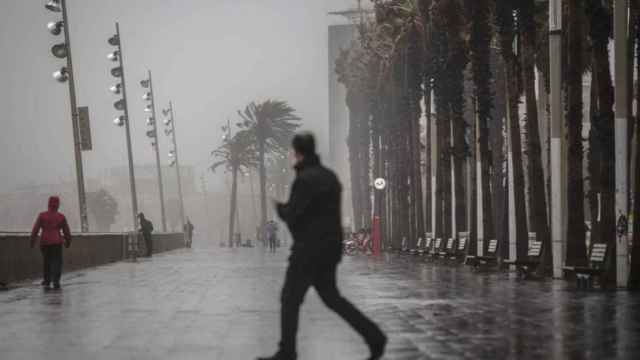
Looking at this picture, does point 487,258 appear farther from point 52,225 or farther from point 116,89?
point 116,89

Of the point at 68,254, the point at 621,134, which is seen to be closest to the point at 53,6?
the point at 68,254

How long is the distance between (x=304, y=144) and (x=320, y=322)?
6400mm

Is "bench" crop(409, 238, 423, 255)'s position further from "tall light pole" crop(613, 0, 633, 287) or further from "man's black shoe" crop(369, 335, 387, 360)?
"man's black shoe" crop(369, 335, 387, 360)

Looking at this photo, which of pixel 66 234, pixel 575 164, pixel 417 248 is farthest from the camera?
pixel 417 248

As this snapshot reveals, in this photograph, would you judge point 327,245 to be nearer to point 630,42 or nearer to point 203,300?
point 203,300

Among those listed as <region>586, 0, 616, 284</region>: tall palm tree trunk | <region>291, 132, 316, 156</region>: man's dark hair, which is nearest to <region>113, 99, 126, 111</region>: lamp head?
<region>586, 0, 616, 284</region>: tall palm tree trunk

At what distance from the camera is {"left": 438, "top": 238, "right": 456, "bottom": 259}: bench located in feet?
175

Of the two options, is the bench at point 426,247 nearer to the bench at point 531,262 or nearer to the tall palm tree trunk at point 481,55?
the tall palm tree trunk at point 481,55

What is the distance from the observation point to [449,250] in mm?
53938

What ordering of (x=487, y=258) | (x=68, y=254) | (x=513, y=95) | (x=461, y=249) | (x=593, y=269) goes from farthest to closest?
(x=461, y=249)
(x=68, y=254)
(x=487, y=258)
(x=513, y=95)
(x=593, y=269)

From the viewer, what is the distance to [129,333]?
16.6 metres

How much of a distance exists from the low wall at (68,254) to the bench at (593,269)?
1181 cm

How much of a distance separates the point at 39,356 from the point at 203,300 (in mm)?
10373

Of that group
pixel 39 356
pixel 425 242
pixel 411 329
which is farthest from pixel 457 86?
pixel 39 356
